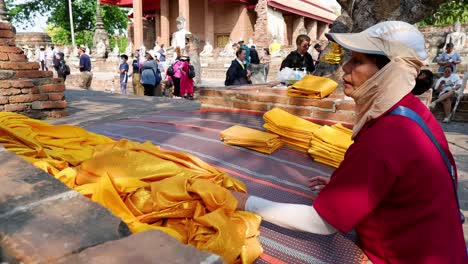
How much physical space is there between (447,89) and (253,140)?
720 centimetres

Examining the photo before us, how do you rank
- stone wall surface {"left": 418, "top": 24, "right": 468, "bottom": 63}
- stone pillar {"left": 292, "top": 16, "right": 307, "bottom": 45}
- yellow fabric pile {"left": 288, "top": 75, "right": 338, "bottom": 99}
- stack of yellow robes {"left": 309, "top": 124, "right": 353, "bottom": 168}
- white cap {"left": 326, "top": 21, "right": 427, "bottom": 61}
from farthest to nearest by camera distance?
stone pillar {"left": 292, "top": 16, "right": 307, "bottom": 45} → stone wall surface {"left": 418, "top": 24, "right": 468, "bottom": 63} → yellow fabric pile {"left": 288, "top": 75, "right": 338, "bottom": 99} → stack of yellow robes {"left": 309, "top": 124, "right": 353, "bottom": 168} → white cap {"left": 326, "top": 21, "right": 427, "bottom": 61}

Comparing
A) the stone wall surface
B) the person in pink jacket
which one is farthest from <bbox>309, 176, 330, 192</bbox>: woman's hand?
the stone wall surface

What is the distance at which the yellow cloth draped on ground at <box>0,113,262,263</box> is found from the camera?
1492 millimetres

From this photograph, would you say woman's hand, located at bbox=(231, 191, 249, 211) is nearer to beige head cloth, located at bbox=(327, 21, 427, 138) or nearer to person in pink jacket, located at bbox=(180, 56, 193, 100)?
beige head cloth, located at bbox=(327, 21, 427, 138)

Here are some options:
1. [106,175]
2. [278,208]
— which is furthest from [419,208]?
[106,175]

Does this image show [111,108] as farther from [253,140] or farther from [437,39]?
[437,39]

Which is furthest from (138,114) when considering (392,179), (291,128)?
(392,179)

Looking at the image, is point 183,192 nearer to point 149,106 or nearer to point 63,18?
point 149,106

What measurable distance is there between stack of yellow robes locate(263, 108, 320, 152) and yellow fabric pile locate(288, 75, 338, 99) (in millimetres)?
424

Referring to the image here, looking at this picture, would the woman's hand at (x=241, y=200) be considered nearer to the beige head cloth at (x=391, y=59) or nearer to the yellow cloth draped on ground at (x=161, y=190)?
the yellow cloth draped on ground at (x=161, y=190)

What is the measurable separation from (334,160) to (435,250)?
4.61ft

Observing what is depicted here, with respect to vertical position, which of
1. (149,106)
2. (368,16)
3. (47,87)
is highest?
(368,16)

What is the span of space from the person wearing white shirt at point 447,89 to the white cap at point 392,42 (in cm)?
760

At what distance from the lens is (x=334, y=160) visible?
2664 mm
